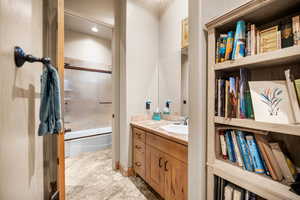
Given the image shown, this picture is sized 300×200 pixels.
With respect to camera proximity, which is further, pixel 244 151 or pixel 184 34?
pixel 184 34

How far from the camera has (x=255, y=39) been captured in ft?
2.53

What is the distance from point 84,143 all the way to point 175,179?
229 cm

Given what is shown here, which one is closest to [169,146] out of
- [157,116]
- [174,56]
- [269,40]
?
[157,116]

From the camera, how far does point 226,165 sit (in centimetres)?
88

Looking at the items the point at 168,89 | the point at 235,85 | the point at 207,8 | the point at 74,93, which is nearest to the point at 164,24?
the point at 168,89

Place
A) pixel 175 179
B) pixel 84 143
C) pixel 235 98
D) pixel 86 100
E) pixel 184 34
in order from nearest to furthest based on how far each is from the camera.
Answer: pixel 235 98, pixel 175 179, pixel 184 34, pixel 84 143, pixel 86 100

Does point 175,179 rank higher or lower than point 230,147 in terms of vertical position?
lower

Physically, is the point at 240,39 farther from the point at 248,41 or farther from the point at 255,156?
the point at 255,156

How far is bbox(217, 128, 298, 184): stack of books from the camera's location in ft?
Result: 2.34

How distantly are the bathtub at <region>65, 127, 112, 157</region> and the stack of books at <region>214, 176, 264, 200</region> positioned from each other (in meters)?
2.70

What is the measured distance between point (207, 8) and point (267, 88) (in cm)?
67

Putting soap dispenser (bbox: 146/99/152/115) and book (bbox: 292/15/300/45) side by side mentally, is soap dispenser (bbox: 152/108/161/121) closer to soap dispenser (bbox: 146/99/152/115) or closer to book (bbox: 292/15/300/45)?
soap dispenser (bbox: 146/99/152/115)

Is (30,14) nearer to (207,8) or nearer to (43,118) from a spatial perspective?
(43,118)

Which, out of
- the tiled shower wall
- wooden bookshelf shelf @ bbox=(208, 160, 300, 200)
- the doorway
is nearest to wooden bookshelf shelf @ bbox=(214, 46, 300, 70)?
wooden bookshelf shelf @ bbox=(208, 160, 300, 200)
